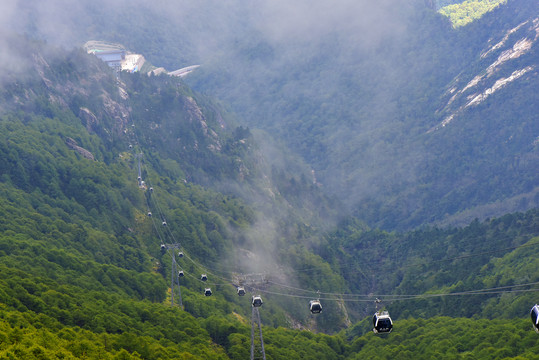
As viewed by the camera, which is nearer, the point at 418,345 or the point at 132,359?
the point at 132,359

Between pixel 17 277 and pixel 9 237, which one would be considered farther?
pixel 9 237

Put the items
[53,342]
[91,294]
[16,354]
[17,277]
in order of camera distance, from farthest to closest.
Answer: [91,294] < [17,277] < [53,342] < [16,354]

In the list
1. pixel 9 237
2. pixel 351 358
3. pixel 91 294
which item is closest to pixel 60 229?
pixel 9 237

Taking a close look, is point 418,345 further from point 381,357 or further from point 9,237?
point 9,237

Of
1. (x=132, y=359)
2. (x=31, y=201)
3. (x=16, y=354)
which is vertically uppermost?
→ (x=31, y=201)

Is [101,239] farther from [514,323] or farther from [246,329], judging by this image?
[514,323]

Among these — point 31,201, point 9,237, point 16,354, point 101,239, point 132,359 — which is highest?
point 31,201

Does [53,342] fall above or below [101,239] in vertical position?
below

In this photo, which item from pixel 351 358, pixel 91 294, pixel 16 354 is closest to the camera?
pixel 16 354

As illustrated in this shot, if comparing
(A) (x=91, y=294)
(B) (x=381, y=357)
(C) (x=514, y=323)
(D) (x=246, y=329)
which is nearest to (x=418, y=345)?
(B) (x=381, y=357)
